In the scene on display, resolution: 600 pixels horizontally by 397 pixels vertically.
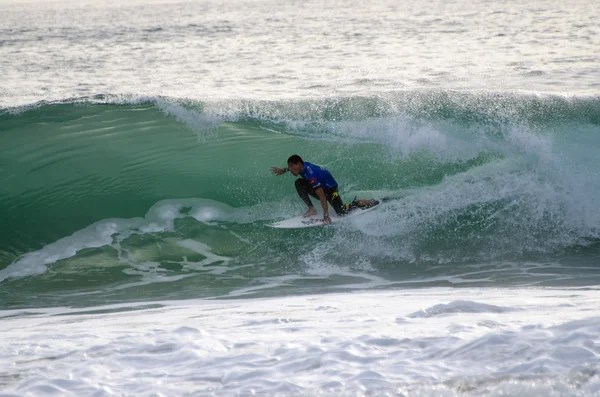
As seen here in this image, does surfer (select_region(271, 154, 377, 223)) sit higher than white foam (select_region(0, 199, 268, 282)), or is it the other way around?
surfer (select_region(271, 154, 377, 223))

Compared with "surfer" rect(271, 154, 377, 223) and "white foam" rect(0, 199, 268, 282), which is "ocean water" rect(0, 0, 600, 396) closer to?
"white foam" rect(0, 199, 268, 282)

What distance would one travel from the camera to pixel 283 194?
10.3 m

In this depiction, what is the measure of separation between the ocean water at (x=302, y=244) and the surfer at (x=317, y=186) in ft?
0.79

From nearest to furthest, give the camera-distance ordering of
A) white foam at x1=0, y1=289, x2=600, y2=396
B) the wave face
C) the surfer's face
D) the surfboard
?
white foam at x1=0, y1=289, x2=600, y2=396
the wave face
the surfer's face
the surfboard

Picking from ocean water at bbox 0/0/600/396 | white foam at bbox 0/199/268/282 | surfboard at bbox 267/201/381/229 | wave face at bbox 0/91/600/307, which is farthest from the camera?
surfboard at bbox 267/201/381/229

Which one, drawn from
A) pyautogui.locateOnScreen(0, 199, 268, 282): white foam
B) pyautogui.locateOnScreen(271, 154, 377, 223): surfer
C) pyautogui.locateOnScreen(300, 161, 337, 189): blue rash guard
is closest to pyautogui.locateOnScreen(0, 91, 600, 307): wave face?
pyautogui.locateOnScreen(0, 199, 268, 282): white foam

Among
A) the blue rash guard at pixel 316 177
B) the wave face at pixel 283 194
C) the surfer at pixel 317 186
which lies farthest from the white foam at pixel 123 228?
the blue rash guard at pixel 316 177

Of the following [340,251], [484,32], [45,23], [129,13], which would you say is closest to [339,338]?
[340,251]

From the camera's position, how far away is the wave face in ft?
27.1

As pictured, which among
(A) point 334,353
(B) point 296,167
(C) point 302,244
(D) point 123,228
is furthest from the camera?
(D) point 123,228

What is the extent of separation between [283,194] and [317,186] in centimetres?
167

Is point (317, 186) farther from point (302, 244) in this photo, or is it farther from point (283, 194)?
point (283, 194)

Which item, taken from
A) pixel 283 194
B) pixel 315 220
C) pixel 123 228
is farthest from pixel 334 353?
pixel 283 194

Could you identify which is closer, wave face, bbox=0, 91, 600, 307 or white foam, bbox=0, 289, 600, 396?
white foam, bbox=0, 289, 600, 396
